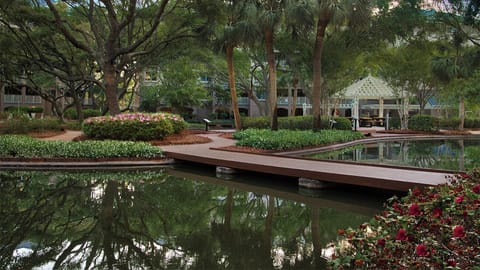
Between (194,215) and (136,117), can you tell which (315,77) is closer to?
(136,117)

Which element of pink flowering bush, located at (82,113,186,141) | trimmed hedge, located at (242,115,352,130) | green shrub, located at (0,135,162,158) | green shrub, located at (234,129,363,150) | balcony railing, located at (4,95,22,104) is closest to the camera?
green shrub, located at (0,135,162,158)

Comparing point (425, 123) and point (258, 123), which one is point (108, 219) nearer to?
point (258, 123)

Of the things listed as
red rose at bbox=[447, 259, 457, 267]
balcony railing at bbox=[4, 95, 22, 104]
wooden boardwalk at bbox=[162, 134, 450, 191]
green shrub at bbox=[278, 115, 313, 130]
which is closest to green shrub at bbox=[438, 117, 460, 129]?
green shrub at bbox=[278, 115, 313, 130]

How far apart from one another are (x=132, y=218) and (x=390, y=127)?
32340mm

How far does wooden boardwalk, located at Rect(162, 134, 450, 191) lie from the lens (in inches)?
336

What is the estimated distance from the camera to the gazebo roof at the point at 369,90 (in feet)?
108

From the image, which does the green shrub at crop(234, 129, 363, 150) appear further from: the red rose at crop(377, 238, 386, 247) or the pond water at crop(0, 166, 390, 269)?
the red rose at crop(377, 238, 386, 247)

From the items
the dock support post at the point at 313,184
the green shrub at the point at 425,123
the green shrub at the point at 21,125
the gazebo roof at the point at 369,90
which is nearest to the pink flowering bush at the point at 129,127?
the green shrub at the point at 21,125

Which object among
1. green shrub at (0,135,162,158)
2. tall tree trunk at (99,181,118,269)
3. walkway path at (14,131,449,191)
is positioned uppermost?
green shrub at (0,135,162,158)

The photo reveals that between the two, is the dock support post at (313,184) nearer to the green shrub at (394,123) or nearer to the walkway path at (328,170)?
the walkway path at (328,170)

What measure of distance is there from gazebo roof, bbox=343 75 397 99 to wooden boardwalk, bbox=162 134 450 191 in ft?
69.3

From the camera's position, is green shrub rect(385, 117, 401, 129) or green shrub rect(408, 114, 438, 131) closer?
green shrub rect(408, 114, 438, 131)

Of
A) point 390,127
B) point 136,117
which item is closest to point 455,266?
point 136,117

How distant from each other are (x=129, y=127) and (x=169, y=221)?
1159 cm
